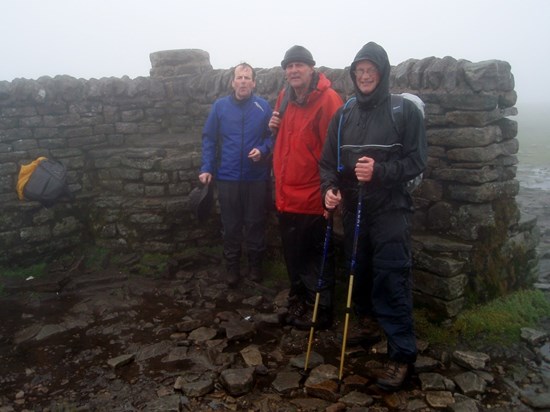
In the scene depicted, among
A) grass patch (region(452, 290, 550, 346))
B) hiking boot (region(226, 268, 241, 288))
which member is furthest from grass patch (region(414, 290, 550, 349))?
hiking boot (region(226, 268, 241, 288))

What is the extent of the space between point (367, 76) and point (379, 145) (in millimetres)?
643

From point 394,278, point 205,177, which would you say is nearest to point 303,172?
point 394,278

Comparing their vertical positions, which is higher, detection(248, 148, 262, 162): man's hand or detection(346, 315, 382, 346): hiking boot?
detection(248, 148, 262, 162): man's hand

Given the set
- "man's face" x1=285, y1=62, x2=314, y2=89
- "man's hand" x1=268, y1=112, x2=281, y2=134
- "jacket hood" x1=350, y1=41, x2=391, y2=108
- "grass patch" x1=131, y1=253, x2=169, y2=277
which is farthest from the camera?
"grass patch" x1=131, y1=253, x2=169, y2=277

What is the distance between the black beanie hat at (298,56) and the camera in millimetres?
5156

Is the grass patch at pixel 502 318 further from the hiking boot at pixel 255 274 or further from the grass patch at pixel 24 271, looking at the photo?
the grass patch at pixel 24 271

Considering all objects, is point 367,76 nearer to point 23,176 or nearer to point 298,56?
point 298,56

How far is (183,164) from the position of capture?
7.82 meters

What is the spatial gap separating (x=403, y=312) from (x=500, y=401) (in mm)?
1067

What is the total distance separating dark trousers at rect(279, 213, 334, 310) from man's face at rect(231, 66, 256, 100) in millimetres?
1759

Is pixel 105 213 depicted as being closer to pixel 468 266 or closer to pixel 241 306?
pixel 241 306

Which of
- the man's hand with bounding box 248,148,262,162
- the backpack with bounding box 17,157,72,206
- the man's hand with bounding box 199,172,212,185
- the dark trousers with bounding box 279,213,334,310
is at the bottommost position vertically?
the dark trousers with bounding box 279,213,334,310

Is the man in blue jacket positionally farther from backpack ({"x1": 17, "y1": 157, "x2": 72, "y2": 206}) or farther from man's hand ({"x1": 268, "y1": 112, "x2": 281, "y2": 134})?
backpack ({"x1": 17, "y1": 157, "x2": 72, "y2": 206})

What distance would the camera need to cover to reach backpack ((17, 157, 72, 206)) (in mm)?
7406
